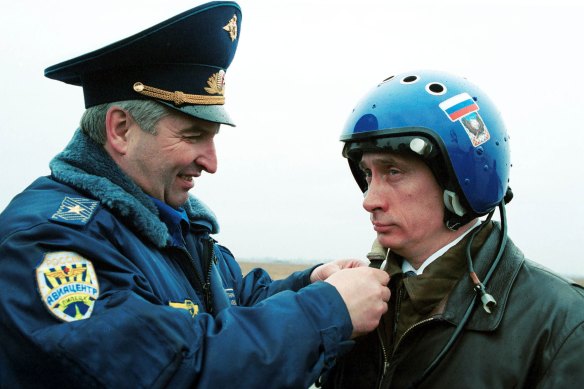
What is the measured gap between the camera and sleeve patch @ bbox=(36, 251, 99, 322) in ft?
6.54

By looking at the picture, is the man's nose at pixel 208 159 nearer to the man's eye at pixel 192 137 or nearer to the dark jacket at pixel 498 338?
the man's eye at pixel 192 137

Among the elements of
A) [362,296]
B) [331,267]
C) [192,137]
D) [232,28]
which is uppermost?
[232,28]

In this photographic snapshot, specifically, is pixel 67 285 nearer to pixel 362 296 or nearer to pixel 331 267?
pixel 362 296

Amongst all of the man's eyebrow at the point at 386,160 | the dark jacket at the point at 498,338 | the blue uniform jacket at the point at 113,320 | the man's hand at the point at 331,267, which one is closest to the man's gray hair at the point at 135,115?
the blue uniform jacket at the point at 113,320

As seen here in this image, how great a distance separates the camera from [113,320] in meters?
1.98

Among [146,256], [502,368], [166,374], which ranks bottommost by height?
[502,368]

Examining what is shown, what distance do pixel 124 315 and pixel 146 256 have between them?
623 mm

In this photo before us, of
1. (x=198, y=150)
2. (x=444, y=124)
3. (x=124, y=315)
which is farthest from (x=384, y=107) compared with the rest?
(x=124, y=315)

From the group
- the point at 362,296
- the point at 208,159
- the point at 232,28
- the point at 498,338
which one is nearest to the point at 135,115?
the point at 208,159

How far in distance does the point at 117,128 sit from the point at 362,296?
1.57 meters

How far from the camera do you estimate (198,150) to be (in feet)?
9.98

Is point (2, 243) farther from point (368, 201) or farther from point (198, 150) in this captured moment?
point (368, 201)

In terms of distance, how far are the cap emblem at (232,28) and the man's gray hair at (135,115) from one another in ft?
2.12

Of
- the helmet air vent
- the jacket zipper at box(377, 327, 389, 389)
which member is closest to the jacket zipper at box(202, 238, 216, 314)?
the jacket zipper at box(377, 327, 389, 389)
